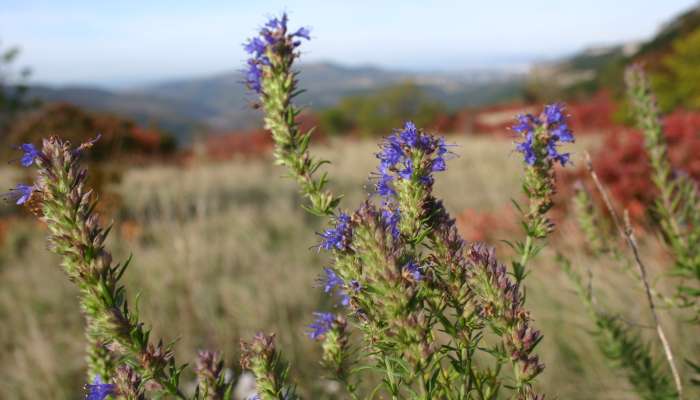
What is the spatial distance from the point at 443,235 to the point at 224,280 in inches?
183

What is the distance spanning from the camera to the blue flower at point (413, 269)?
99cm

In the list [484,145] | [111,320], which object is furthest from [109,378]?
[484,145]

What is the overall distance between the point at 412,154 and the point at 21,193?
2.71 feet

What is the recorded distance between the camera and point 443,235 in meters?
1.16

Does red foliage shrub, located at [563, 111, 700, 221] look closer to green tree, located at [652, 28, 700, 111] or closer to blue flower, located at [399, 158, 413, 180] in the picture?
blue flower, located at [399, 158, 413, 180]

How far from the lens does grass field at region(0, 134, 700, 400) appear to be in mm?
3859

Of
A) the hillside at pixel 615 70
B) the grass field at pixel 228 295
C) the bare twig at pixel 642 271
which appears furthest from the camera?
the hillside at pixel 615 70

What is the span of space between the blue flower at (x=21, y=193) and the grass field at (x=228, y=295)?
1.17m

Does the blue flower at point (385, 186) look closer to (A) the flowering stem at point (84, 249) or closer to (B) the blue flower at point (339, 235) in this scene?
(B) the blue flower at point (339, 235)

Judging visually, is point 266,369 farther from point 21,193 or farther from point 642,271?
point 642,271

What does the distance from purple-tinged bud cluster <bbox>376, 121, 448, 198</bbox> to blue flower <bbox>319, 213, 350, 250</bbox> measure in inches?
6.1

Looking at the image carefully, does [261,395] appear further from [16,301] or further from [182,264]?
[16,301]

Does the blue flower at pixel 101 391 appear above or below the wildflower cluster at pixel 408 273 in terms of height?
below

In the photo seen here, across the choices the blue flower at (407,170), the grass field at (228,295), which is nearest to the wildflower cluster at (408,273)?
the blue flower at (407,170)
